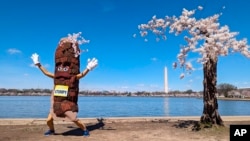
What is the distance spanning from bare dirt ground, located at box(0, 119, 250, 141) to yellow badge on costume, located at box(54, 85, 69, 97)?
5.52ft

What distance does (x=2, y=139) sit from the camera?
13.3 metres

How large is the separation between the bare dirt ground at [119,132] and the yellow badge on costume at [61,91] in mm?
1681

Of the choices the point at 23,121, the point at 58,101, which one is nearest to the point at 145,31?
the point at 58,101

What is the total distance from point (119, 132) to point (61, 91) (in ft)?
9.94

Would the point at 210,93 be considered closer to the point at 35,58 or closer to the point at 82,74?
the point at 82,74

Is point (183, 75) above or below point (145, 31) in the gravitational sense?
below

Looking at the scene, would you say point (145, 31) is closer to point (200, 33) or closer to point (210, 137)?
point (200, 33)

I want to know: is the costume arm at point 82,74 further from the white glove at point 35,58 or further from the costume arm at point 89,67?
the white glove at point 35,58

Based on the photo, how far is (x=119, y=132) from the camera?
49.1 feet

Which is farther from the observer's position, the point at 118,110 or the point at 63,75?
the point at 118,110

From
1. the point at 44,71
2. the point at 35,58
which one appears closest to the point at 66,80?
the point at 44,71

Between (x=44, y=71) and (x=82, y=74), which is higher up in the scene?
(x=44, y=71)

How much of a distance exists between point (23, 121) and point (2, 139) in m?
4.86

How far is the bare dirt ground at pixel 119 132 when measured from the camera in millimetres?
13625
